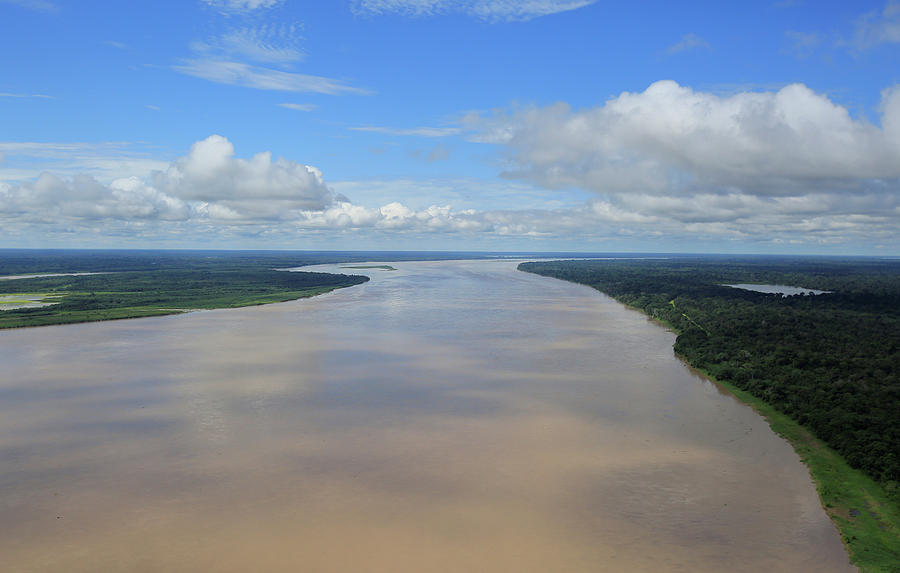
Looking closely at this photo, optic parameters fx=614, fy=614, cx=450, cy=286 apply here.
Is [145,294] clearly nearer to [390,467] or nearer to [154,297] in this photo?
[154,297]

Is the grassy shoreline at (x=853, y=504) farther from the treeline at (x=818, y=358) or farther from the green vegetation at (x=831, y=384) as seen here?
the treeline at (x=818, y=358)

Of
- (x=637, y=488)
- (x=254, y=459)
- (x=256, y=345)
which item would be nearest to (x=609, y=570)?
(x=637, y=488)

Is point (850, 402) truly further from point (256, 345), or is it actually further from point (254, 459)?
point (256, 345)

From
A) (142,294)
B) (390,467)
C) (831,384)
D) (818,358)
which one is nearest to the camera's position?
(390,467)

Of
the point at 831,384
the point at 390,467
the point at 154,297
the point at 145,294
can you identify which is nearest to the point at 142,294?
the point at 145,294

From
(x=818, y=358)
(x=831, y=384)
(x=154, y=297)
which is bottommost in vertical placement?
(x=831, y=384)

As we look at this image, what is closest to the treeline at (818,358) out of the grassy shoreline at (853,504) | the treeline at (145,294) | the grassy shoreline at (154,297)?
the grassy shoreline at (853,504)

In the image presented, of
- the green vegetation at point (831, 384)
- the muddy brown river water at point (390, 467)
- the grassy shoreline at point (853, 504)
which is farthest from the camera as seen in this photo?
the green vegetation at point (831, 384)
